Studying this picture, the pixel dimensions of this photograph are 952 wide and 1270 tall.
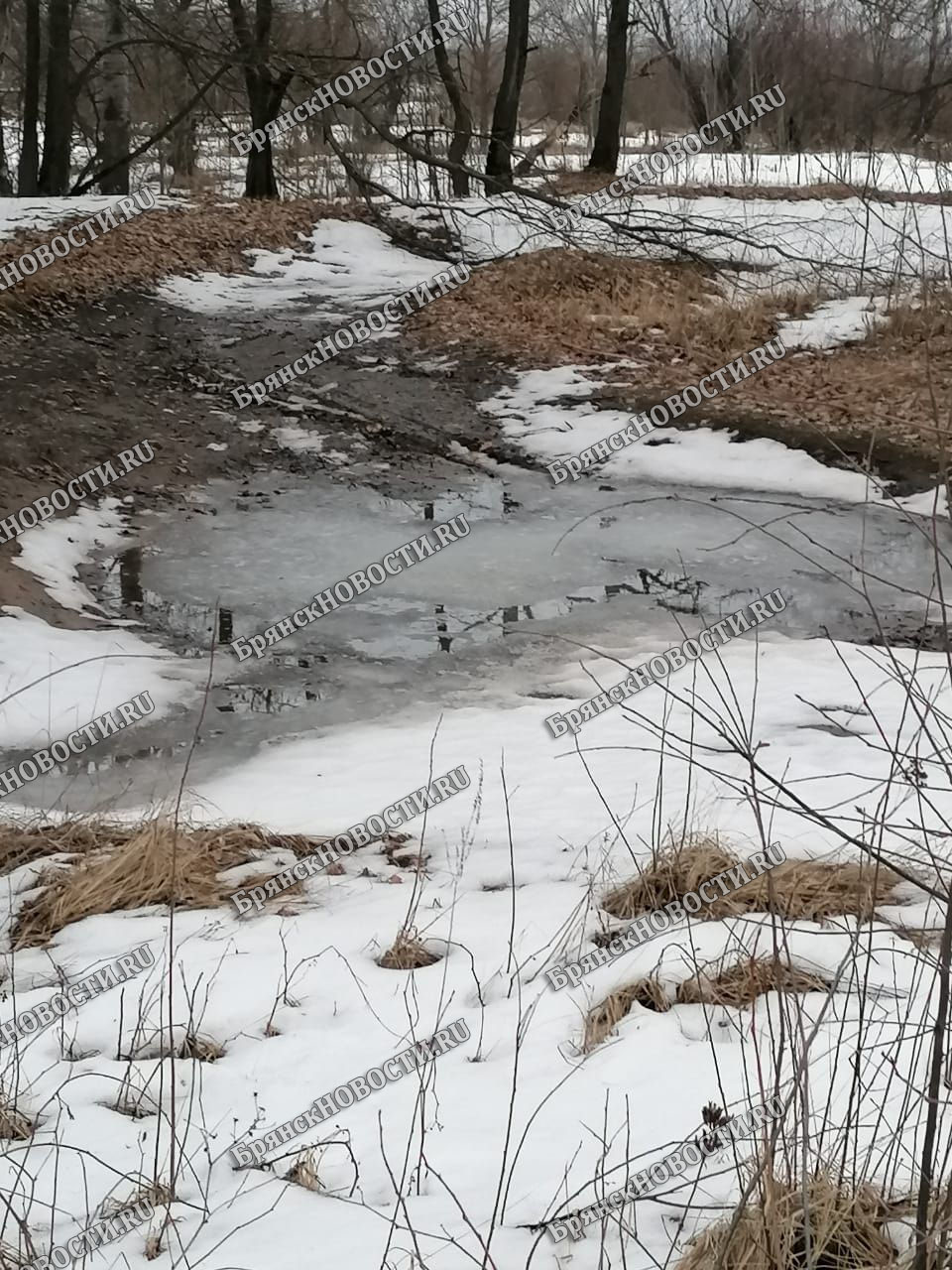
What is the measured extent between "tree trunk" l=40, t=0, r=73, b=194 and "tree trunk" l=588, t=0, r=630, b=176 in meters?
9.31

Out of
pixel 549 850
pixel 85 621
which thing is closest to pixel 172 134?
pixel 85 621

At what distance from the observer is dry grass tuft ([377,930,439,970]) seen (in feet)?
10.9

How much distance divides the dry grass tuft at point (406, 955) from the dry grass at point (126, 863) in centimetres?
65

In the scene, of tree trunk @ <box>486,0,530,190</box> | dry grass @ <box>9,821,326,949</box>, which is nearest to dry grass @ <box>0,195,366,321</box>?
tree trunk @ <box>486,0,530,190</box>

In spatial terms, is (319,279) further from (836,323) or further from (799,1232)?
(799,1232)

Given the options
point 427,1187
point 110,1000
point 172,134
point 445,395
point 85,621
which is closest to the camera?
point 427,1187

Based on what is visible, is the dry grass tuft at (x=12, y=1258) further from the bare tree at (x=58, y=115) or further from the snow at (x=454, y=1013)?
the bare tree at (x=58, y=115)

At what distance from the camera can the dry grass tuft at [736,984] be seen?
300cm

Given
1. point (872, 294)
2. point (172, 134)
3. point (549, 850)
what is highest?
point (172, 134)

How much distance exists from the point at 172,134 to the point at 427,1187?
22.3m

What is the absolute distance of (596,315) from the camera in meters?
12.7

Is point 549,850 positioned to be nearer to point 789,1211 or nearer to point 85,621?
point 789,1211

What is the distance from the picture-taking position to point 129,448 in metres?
8.89

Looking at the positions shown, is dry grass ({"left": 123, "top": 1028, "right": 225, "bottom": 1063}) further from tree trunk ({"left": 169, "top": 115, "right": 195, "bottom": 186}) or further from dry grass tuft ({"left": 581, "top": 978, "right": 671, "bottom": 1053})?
tree trunk ({"left": 169, "top": 115, "right": 195, "bottom": 186})
